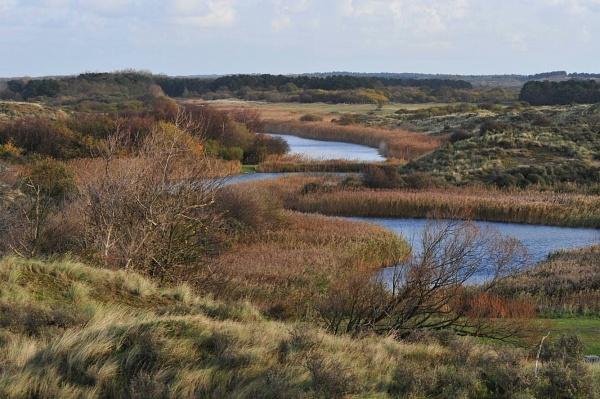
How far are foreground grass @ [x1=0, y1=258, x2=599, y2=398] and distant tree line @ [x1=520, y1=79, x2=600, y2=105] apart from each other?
83.6 m

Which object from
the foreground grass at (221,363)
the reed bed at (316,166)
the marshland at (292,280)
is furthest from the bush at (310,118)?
the foreground grass at (221,363)

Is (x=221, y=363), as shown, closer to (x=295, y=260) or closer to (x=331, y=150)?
(x=295, y=260)

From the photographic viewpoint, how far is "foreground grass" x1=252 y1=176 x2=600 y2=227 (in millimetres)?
30328

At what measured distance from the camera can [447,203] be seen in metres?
31.2

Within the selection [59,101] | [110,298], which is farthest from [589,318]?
[59,101]

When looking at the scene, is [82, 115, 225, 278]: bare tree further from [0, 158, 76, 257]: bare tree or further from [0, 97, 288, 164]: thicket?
[0, 97, 288, 164]: thicket

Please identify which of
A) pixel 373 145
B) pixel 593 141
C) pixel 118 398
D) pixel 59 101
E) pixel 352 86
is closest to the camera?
pixel 118 398

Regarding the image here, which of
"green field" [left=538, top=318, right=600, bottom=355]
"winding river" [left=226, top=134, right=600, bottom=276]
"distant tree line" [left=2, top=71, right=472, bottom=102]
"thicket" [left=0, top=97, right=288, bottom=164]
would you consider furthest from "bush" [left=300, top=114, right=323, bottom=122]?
"green field" [left=538, top=318, right=600, bottom=355]

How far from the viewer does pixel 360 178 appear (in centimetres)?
3831

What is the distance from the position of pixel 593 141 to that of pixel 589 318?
35137 mm

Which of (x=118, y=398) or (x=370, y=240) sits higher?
(x=118, y=398)

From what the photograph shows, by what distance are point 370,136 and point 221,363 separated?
58687 mm

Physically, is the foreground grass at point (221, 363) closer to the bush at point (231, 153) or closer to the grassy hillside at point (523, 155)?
the grassy hillside at point (523, 155)

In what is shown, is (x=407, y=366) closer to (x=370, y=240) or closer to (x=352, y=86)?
(x=370, y=240)
